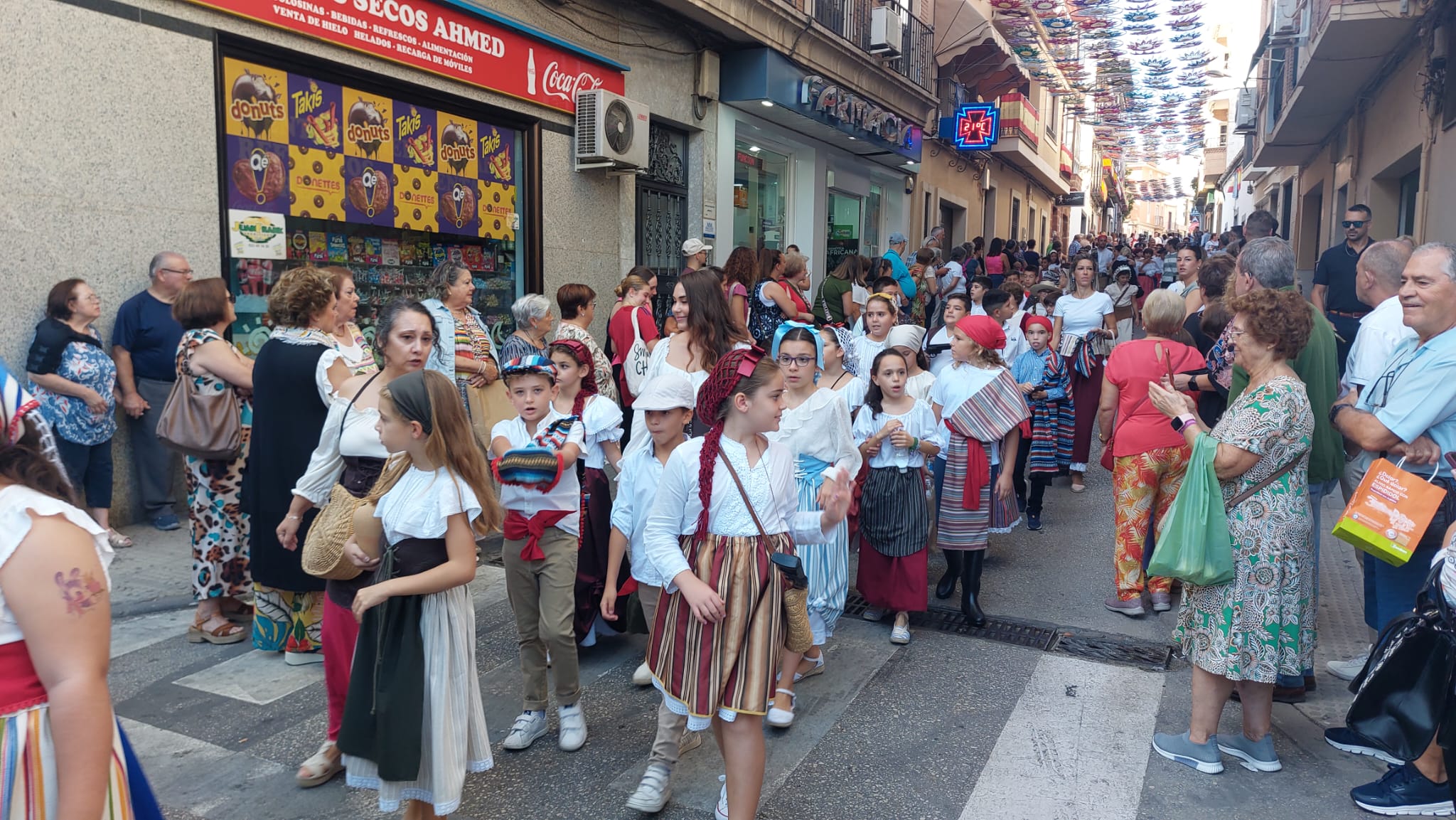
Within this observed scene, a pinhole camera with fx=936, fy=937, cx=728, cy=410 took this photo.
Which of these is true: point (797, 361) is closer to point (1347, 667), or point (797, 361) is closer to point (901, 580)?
point (901, 580)

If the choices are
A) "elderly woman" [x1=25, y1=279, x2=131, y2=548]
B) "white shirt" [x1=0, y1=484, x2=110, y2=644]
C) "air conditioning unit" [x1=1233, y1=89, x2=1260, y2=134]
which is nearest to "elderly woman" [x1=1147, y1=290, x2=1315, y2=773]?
"white shirt" [x1=0, y1=484, x2=110, y2=644]

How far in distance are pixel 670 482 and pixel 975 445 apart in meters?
3.03

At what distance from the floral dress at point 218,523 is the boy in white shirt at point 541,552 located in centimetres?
191

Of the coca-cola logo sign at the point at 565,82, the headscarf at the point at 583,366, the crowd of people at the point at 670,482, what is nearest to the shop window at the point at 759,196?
the coca-cola logo sign at the point at 565,82

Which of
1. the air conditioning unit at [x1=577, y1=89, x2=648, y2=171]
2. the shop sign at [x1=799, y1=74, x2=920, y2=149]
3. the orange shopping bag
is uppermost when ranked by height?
the shop sign at [x1=799, y1=74, x2=920, y2=149]

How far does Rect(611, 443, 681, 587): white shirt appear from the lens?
12.1 ft

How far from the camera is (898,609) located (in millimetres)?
5016

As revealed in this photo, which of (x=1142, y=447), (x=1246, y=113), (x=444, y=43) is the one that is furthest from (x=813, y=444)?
(x=1246, y=113)

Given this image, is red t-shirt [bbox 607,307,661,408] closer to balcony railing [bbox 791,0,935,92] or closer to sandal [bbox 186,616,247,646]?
sandal [bbox 186,616,247,646]

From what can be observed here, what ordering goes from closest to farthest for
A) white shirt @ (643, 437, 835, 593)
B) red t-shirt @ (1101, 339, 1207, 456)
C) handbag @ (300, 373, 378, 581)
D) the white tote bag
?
white shirt @ (643, 437, 835, 593) < handbag @ (300, 373, 378, 581) < red t-shirt @ (1101, 339, 1207, 456) < the white tote bag

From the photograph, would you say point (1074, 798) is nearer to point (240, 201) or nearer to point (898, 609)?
point (898, 609)

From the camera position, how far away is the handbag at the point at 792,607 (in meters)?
2.97

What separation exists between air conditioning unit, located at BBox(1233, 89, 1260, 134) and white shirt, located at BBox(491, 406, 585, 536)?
24748 millimetres

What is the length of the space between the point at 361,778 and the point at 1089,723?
296 centimetres
